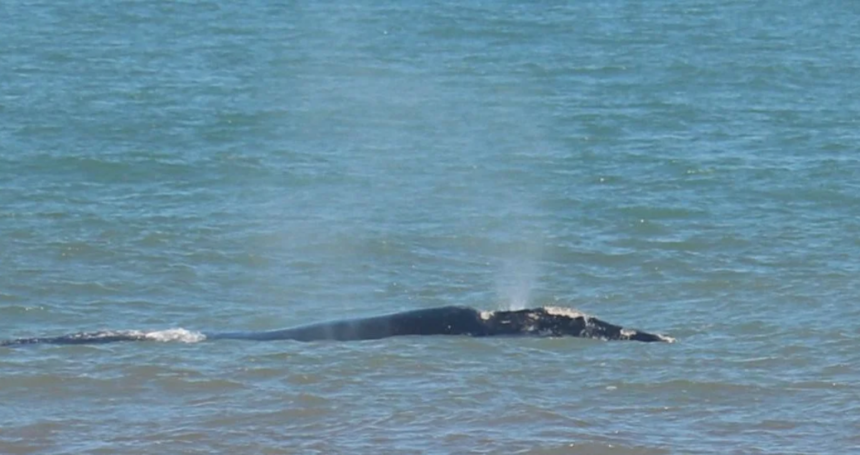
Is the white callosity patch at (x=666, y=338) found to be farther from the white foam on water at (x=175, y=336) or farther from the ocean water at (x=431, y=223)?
the white foam on water at (x=175, y=336)

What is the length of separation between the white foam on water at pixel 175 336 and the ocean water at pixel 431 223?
0.23 m

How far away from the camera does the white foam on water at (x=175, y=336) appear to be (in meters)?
15.2

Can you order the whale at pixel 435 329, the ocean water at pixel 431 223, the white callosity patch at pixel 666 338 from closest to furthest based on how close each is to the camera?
1. the ocean water at pixel 431 223
2. the whale at pixel 435 329
3. the white callosity patch at pixel 666 338

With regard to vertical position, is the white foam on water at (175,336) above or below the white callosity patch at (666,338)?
below

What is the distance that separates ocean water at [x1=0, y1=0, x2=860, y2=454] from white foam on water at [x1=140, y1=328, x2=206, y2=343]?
23 cm

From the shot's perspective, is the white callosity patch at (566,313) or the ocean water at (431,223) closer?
the ocean water at (431,223)

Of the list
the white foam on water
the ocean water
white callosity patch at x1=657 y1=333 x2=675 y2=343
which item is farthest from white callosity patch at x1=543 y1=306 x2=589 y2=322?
the white foam on water

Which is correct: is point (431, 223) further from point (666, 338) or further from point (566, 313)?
point (666, 338)

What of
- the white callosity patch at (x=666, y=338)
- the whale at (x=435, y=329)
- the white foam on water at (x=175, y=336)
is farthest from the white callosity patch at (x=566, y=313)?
the white foam on water at (x=175, y=336)

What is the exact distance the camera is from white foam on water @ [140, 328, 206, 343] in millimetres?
15234

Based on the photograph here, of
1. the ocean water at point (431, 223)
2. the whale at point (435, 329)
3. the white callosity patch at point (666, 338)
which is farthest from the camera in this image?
the white callosity patch at point (666, 338)

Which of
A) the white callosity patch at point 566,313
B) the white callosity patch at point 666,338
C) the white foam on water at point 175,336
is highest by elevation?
the white callosity patch at point 566,313

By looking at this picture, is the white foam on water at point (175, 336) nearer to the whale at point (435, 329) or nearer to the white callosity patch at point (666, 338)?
the whale at point (435, 329)

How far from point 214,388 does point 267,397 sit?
56 centimetres
